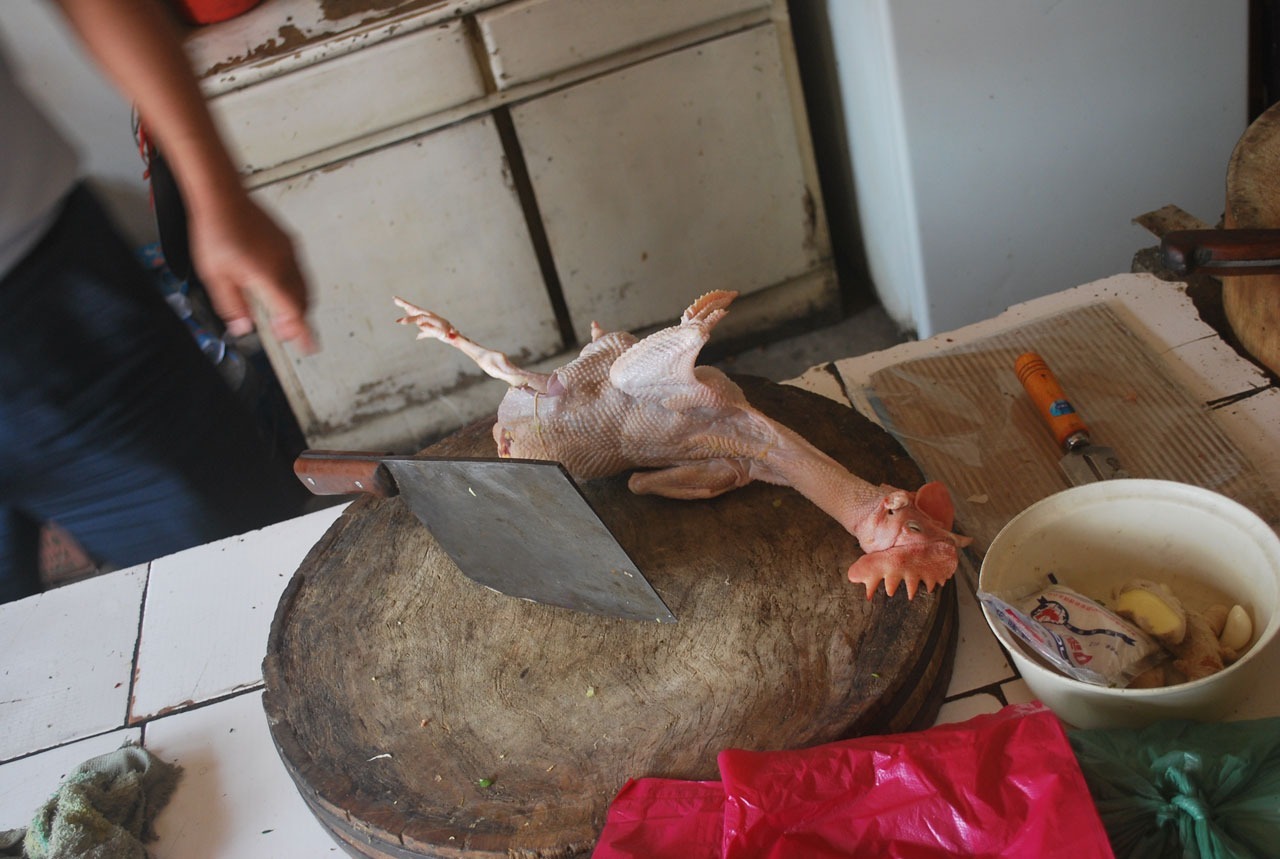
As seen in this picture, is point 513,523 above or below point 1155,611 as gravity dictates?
above

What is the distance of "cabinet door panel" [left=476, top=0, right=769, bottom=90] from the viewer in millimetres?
2076

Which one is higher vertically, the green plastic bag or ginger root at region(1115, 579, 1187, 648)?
ginger root at region(1115, 579, 1187, 648)

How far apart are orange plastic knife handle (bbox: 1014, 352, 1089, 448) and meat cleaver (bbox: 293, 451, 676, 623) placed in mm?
513

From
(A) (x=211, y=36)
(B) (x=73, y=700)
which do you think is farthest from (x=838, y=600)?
(A) (x=211, y=36)

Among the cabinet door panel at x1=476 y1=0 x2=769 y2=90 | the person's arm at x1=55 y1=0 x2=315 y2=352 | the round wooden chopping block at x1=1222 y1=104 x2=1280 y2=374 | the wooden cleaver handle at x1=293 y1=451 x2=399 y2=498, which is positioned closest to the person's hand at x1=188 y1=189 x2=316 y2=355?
the person's arm at x1=55 y1=0 x2=315 y2=352

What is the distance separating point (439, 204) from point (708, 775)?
1592 millimetres

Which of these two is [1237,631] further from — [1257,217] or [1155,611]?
[1257,217]

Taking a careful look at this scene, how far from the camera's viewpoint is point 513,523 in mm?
1083

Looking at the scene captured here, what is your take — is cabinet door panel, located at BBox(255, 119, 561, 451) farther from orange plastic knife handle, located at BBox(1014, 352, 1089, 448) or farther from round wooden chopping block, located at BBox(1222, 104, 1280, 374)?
round wooden chopping block, located at BBox(1222, 104, 1280, 374)

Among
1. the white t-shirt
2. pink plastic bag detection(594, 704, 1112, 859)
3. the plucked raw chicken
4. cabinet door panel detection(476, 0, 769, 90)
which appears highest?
the white t-shirt

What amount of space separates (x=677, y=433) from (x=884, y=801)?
47 centimetres

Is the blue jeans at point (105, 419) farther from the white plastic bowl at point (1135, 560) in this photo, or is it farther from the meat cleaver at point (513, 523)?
the white plastic bowl at point (1135, 560)

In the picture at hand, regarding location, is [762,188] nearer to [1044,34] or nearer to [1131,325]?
[1044,34]

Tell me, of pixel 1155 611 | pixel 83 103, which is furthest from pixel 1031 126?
pixel 83 103
